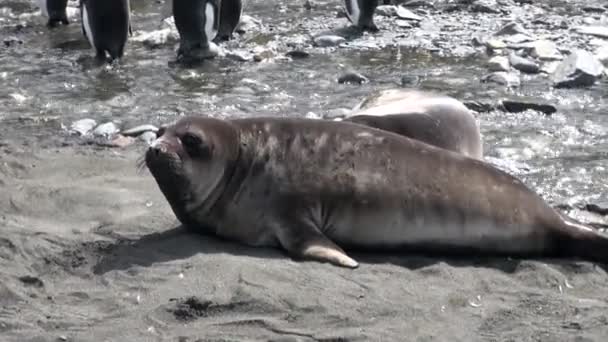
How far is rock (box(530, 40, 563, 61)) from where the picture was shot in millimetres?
11180

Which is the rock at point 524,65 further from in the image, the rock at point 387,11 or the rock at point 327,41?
the rock at point 387,11

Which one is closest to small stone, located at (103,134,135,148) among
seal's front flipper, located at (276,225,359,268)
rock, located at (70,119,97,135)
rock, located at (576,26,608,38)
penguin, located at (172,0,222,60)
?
rock, located at (70,119,97,135)

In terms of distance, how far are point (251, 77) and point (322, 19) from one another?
3.75 metres

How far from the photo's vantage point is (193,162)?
5.09m

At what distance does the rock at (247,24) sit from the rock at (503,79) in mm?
4061

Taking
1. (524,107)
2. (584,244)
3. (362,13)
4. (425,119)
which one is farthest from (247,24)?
(584,244)

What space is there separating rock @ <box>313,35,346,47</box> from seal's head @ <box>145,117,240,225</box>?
7204mm

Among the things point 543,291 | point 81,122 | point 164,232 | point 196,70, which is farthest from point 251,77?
point 543,291

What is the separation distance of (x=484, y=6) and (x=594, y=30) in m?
2.09

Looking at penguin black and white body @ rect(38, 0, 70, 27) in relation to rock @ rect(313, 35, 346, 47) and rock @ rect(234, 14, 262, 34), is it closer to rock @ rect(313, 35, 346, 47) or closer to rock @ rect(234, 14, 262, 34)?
rock @ rect(234, 14, 262, 34)

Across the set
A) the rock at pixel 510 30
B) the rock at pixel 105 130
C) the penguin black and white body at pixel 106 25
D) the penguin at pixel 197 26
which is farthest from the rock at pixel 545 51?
the rock at pixel 105 130

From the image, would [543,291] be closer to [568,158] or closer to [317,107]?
[568,158]

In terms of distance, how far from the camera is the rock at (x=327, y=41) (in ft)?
40.6

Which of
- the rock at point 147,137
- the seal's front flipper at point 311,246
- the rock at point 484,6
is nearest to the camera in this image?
the seal's front flipper at point 311,246
